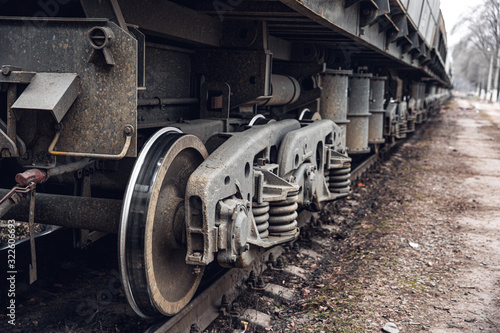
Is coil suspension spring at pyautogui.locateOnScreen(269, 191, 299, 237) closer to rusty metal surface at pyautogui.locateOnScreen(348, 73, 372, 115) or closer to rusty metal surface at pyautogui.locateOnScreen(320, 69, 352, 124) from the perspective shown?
rusty metal surface at pyautogui.locateOnScreen(320, 69, 352, 124)

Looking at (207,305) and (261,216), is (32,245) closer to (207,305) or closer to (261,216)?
(207,305)

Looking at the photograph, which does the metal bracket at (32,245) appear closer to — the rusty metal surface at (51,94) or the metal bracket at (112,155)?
the metal bracket at (112,155)

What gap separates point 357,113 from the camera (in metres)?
8.55

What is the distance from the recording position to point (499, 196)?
772 centimetres

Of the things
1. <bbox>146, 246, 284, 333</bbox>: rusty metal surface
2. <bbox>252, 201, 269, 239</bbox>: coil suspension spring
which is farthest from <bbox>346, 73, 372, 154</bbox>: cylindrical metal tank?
<bbox>252, 201, 269, 239</bbox>: coil suspension spring

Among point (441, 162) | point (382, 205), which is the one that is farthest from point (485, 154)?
point (382, 205)

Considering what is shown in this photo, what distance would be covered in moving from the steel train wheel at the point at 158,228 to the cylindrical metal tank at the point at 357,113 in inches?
218

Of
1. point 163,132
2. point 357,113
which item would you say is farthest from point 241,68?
point 357,113

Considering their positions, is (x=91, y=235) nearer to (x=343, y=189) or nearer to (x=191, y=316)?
(x=191, y=316)

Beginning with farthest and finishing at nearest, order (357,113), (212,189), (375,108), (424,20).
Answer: (375,108) < (424,20) < (357,113) < (212,189)

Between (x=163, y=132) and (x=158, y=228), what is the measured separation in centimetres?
59

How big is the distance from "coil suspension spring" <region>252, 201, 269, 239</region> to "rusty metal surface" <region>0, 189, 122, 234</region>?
987 mm

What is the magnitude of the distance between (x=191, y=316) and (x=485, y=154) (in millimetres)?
11565

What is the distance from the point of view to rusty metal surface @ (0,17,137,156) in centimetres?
244
